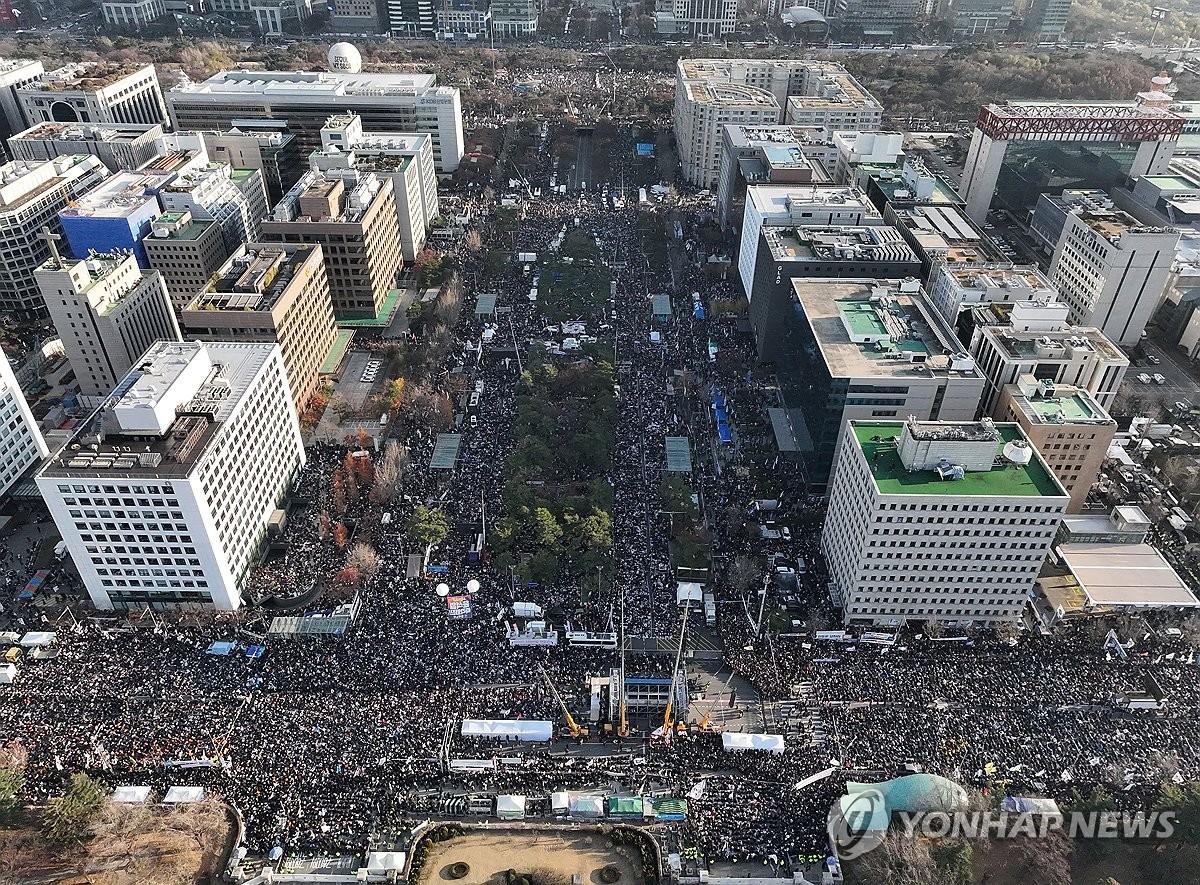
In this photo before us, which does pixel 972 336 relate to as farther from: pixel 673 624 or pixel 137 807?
pixel 137 807

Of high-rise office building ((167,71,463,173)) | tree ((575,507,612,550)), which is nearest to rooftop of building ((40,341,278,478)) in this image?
→ tree ((575,507,612,550))

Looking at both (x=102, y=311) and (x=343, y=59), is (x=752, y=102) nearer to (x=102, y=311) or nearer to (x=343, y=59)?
(x=343, y=59)

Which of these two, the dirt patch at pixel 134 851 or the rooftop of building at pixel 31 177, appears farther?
the rooftop of building at pixel 31 177

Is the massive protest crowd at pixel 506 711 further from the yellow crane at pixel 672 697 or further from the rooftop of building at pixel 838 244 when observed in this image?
the rooftop of building at pixel 838 244

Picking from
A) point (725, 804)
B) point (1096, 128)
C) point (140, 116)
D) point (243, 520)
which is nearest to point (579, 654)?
point (725, 804)

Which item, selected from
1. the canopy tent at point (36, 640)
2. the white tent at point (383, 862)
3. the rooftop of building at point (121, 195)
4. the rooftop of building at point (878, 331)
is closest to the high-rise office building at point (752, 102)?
the rooftop of building at point (878, 331)

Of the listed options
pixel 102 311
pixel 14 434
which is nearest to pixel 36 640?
pixel 14 434
